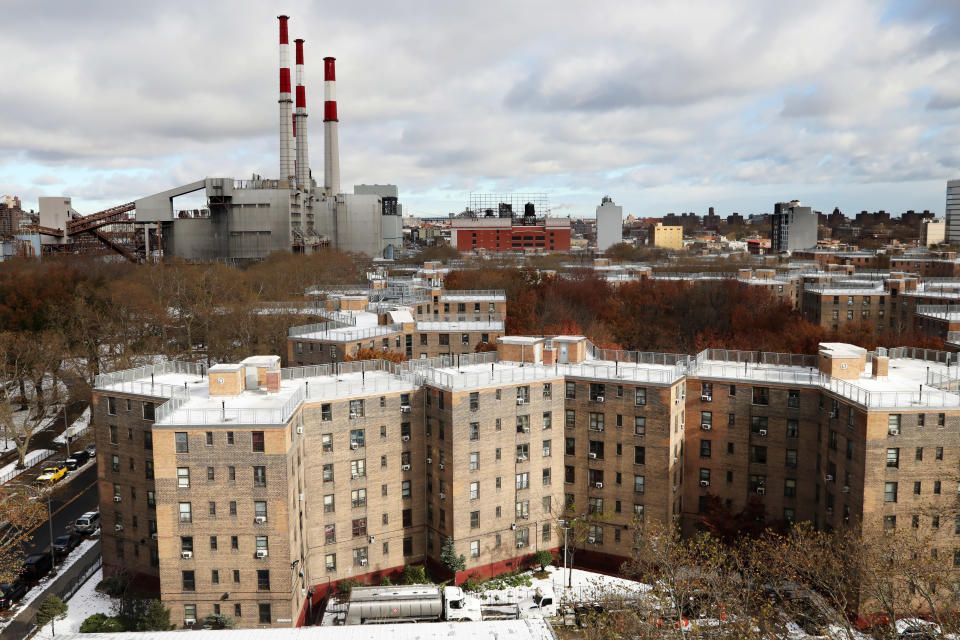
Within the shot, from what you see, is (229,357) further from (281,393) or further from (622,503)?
(622,503)

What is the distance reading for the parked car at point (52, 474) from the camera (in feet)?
218

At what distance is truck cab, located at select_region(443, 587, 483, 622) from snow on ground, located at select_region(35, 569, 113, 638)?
1978 centimetres

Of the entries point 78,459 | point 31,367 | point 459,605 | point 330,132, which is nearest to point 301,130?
point 330,132

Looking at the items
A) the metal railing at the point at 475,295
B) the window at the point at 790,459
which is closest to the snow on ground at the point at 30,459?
the metal railing at the point at 475,295

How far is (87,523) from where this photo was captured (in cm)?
5741

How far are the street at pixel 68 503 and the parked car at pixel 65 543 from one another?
1.20 metres

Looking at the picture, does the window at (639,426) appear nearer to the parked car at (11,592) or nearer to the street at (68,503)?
the parked car at (11,592)

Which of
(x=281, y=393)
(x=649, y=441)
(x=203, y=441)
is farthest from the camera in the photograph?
(x=649, y=441)

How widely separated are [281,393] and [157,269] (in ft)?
254

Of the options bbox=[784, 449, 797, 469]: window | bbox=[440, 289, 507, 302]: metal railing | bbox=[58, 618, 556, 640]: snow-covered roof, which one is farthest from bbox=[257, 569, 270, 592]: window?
bbox=[440, 289, 507, 302]: metal railing

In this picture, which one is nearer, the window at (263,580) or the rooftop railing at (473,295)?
the window at (263,580)

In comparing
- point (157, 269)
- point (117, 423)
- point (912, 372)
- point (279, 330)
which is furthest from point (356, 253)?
point (912, 372)

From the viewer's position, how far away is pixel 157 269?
4422 inches

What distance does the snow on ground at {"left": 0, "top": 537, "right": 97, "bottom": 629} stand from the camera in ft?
150
